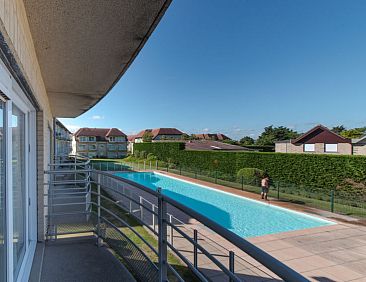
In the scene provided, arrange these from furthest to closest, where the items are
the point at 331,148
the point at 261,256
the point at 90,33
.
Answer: the point at 331,148
the point at 90,33
the point at 261,256

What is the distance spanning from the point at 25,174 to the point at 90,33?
1.86 metres

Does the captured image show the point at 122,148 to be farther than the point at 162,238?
Yes

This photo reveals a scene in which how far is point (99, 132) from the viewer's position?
162 ft

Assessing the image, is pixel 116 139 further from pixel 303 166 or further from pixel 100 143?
pixel 303 166

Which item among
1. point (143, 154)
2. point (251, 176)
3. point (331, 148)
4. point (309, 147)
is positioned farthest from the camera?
point (143, 154)

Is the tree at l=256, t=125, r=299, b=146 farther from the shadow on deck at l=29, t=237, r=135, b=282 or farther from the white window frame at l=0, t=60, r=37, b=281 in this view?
the white window frame at l=0, t=60, r=37, b=281

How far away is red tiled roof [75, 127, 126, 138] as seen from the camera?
47062 millimetres

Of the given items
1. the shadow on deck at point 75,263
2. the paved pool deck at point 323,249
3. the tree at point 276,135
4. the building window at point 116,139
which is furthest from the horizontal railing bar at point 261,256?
the tree at point 276,135

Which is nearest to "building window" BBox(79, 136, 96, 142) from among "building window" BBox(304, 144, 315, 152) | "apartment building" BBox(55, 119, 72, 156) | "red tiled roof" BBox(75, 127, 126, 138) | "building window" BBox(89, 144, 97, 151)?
"red tiled roof" BBox(75, 127, 126, 138)

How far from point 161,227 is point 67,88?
3.48 m

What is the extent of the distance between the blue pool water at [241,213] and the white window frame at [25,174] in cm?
327

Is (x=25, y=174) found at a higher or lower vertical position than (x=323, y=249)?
higher

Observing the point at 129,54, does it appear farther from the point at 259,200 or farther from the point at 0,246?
the point at 259,200

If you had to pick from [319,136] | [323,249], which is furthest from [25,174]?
[319,136]
